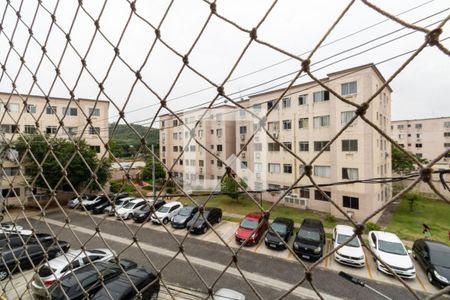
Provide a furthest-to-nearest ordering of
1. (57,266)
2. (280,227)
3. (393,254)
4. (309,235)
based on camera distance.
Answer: (280,227) < (309,235) < (393,254) < (57,266)

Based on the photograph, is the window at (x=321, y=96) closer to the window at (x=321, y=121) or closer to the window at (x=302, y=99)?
the window at (x=302, y=99)

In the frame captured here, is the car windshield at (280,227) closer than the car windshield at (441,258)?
No

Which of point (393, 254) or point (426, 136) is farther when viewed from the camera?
point (426, 136)

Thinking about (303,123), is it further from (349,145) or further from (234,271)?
(234,271)

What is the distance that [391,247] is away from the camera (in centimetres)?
602

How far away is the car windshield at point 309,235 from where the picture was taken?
6.66m

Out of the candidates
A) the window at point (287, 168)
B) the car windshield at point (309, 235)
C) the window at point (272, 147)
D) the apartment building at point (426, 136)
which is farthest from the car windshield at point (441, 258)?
the apartment building at point (426, 136)

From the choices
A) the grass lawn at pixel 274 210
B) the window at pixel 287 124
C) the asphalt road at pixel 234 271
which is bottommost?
the asphalt road at pixel 234 271

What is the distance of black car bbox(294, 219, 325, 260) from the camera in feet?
20.6

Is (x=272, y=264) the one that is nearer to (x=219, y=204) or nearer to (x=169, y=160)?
(x=219, y=204)

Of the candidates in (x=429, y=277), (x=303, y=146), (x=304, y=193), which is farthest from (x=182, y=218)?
(x=429, y=277)

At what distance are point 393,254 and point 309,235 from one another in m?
1.94

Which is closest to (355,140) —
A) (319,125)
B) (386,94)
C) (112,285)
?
(319,125)

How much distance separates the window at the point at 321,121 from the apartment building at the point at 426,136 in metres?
14.4
